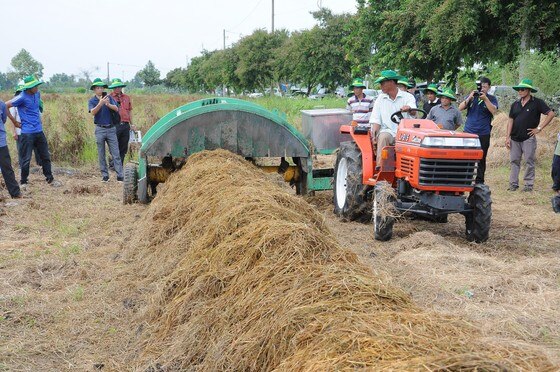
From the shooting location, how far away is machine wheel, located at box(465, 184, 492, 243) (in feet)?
22.1

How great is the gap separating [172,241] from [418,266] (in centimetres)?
233

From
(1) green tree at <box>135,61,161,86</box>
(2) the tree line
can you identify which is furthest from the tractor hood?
(1) green tree at <box>135,61,161,86</box>

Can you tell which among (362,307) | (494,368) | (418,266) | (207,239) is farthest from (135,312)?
(494,368)

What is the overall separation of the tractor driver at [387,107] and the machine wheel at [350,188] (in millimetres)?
351

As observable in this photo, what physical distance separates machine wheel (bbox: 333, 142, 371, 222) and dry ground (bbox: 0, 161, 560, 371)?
0.18 meters

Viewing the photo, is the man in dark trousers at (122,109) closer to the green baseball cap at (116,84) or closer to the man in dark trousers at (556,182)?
the green baseball cap at (116,84)

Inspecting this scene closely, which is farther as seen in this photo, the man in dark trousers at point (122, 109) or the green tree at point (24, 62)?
the green tree at point (24, 62)

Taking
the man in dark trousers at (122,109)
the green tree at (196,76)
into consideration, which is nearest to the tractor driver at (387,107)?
the man in dark trousers at (122,109)

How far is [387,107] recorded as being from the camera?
7.42 m

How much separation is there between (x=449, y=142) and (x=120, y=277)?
3.69m

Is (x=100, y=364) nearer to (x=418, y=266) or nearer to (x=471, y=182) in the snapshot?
(x=418, y=266)

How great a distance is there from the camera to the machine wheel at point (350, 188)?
772 centimetres

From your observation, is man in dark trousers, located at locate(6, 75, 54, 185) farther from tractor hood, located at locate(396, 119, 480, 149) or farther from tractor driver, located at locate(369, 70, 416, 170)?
tractor hood, located at locate(396, 119, 480, 149)

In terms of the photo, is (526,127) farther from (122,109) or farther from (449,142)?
(122,109)
